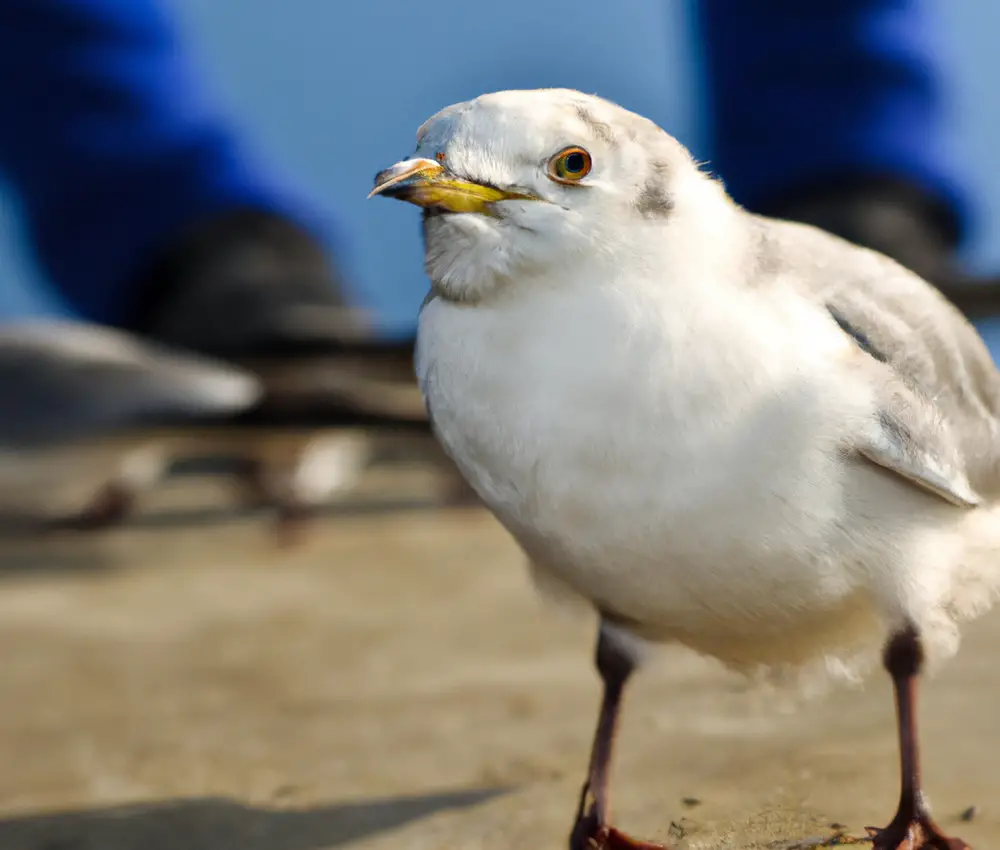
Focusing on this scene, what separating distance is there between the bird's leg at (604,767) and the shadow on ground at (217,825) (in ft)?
0.52

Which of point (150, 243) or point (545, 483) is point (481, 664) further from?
point (150, 243)

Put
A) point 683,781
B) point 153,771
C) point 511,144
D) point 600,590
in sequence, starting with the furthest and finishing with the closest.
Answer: point 153,771 < point 683,781 < point 600,590 < point 511,144

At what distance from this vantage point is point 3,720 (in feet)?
5.26

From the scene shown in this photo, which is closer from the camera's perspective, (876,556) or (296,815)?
(876,556)

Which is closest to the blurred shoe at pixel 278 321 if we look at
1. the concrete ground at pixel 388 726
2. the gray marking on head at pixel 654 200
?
the concrete ground at pixel 388 726

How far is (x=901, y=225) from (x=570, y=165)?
6.16 ft

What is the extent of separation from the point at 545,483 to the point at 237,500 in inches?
82.1

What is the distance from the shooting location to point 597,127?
0.90 metres

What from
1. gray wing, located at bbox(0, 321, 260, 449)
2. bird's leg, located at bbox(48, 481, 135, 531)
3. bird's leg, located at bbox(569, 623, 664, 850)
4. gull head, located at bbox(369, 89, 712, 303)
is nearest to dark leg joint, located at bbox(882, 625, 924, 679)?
bird's leg, located at bbox(569, 623, 664, 850)

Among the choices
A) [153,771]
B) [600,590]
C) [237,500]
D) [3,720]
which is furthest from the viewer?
[237,500]

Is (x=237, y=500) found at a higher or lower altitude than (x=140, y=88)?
lower

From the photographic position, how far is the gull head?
870mm

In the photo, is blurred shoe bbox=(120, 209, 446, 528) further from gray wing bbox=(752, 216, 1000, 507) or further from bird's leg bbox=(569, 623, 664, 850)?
gray wing bbox=(752, 216, 1000, 507)

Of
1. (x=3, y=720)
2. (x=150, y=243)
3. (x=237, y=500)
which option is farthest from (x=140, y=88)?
(x=3, y=720)
